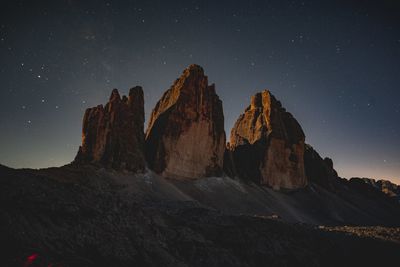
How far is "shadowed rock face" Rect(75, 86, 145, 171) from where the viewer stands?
47.1 m

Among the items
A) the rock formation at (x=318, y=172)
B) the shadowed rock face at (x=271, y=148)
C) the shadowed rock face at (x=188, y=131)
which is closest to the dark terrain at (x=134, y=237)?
the shadowed rock face at (x=188, y=131)

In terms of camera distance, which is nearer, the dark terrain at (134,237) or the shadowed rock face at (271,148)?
the dark terrain at (134,237)

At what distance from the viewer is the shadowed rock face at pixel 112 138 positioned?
1853 inches

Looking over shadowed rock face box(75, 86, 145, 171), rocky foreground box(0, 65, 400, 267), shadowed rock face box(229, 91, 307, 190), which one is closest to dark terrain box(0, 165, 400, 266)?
rocky foreground box(0, 65, 400, 267)

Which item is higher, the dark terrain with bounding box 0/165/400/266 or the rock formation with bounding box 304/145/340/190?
the rock formation with bounding box 304/145/340/190

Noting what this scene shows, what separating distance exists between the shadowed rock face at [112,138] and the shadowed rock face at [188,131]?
5.23m

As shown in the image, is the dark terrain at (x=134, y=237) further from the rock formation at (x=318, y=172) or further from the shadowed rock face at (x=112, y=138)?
the rock formation at (x=318, y=172)

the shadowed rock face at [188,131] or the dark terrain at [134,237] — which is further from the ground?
the shadowed rock face at [188,131]

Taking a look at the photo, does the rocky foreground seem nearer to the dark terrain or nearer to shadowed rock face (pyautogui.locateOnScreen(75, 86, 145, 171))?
the dark terrain

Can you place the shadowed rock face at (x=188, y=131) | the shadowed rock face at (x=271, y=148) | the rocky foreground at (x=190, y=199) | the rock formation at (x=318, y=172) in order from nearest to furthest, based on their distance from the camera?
the rocky foreground at (x=190, y=199) → the shadowed rock face at (x=188, y=131) → the shadowed rock face at (x=271, y=148) → the rock formation at (x=318, y=172)

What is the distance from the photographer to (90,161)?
46375 millimetres

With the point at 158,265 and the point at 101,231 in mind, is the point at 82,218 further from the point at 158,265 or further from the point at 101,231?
the point at 158,265

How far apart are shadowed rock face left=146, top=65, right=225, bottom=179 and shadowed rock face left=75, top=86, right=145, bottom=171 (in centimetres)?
523

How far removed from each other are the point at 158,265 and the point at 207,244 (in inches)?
175
